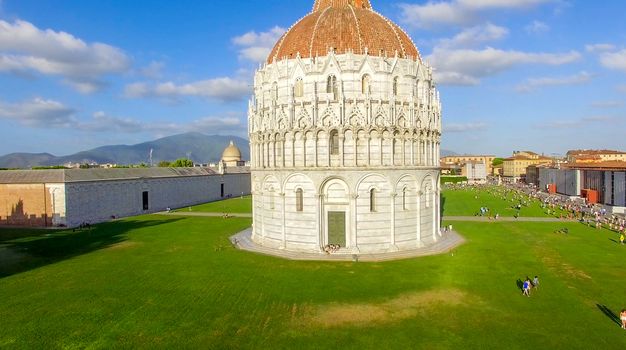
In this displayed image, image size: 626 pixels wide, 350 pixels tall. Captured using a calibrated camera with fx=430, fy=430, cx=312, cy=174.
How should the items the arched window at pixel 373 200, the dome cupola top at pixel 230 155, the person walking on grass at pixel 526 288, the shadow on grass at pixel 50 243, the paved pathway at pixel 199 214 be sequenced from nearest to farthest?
the person walking on grass at pixel 526 288 < the shadow on grass at pixel 50 243 < the arched window at pixel 373 200 < the paved pathway at pixel 199 214 < the dome cupola top at pixel 230 155

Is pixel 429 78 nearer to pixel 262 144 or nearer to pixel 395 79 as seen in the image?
pixel 395 79

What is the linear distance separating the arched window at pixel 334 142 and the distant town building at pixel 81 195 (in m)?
38.0

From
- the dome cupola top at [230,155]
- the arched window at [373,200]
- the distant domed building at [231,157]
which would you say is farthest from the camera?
the dome cupola top at [230,155]

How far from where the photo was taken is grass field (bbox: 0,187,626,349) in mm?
20453

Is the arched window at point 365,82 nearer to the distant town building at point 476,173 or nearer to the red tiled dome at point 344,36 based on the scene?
the red tiled dome at point 344,36

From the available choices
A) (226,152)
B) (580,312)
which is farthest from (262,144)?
(226,152)

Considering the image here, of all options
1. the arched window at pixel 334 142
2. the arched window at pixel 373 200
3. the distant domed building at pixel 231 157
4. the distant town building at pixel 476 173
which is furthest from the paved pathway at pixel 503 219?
the distant town building at pixel 476 173

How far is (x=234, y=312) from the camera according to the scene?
2394cm

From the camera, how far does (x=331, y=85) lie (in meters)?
39.1

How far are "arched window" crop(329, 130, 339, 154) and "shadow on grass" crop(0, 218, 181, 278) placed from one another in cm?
2472

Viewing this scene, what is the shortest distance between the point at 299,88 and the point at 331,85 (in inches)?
121

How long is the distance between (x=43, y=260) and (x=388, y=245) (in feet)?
97.7

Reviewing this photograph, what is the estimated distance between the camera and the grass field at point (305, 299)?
805 inches

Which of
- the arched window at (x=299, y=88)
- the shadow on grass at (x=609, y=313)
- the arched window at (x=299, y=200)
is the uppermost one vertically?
the arched window at (x=299, y=88)
